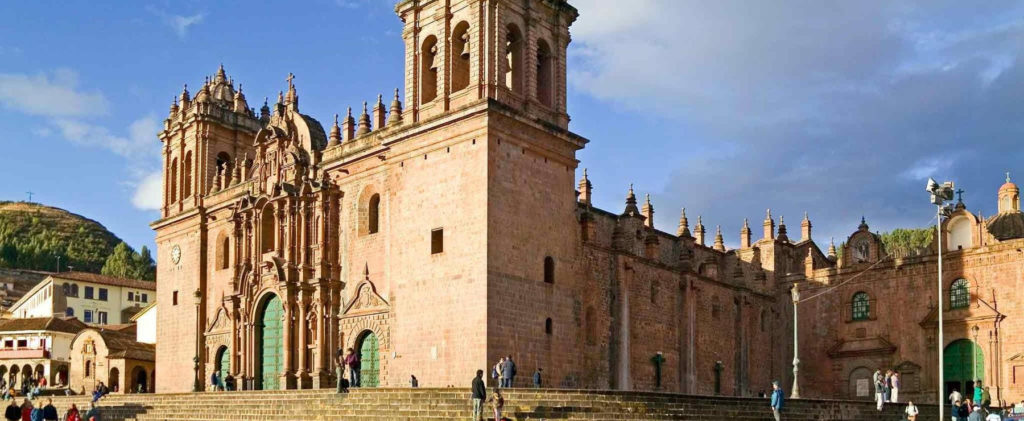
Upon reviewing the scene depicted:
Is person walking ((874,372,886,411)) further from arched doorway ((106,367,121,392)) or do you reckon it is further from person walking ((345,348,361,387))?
arched doorway ((106,367,121,392))

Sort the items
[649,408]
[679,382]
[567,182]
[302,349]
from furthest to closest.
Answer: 1. [679,382]
2. [302,349]
3. [567,182]
4. [649,408]

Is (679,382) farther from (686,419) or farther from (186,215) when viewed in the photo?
(186,215)

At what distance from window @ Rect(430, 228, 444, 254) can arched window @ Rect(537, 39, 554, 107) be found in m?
5.45

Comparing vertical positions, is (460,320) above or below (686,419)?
above

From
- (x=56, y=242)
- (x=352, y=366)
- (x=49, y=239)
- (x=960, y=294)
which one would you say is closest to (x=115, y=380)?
(x=352, y=366)

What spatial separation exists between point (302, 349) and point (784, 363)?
21.5m

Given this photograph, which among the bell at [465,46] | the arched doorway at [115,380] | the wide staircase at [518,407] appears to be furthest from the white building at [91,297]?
the bell at [465,46]

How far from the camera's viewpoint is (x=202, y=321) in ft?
135

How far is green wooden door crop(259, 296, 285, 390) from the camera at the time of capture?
3684 cm

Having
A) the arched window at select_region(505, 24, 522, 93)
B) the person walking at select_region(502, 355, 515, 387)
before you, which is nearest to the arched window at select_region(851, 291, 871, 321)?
the arched window at select_region(505, 24, 522, 93)

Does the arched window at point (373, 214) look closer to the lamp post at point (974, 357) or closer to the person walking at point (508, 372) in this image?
the person walking at point (508, 372)

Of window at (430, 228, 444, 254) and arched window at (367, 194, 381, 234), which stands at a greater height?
arched window at (367, 194, 381, 234)

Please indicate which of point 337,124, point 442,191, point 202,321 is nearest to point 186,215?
point 202,321

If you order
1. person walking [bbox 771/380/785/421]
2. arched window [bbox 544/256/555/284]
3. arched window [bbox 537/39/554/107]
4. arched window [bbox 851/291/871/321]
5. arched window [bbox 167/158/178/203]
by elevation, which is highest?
arched window [bbox 537/39/554/107]
